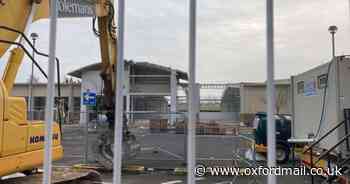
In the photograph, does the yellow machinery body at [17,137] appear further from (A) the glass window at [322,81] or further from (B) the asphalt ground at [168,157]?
(A) the glass window at [322,81]

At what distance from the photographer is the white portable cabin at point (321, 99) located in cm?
650

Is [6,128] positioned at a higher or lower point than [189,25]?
lower

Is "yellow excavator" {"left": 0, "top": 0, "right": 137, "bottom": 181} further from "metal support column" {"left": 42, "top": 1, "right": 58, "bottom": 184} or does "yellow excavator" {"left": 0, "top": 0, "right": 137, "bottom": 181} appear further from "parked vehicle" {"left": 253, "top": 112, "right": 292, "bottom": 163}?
"parked vehicle" {"left": 253, "top": 112, "right": 292, "bottom": 163}

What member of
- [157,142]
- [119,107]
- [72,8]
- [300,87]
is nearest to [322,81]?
[300,87]

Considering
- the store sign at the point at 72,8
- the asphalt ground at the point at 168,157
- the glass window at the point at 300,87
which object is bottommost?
the asphalt ground at the point at 168,157

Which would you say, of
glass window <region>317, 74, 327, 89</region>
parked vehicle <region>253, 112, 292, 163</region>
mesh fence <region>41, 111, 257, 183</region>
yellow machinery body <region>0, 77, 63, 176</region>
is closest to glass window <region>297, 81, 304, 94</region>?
glass window <region>317, 74, 327, 89</region>

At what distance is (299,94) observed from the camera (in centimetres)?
891

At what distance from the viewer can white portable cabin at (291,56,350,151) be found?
21.3 feet

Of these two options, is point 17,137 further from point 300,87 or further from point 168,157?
point 168,157

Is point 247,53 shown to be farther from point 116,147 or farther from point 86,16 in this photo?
point 86,16

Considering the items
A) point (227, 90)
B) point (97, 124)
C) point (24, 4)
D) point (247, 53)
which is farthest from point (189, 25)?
point (227, 90)

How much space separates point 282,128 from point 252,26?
9.00 meters

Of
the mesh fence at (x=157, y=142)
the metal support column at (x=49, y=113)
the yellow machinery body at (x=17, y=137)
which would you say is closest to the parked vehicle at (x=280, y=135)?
the mesh fence at (x=157, y=142)

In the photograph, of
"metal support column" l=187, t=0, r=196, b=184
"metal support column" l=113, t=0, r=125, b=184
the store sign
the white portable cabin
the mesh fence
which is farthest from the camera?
the mesh fence
